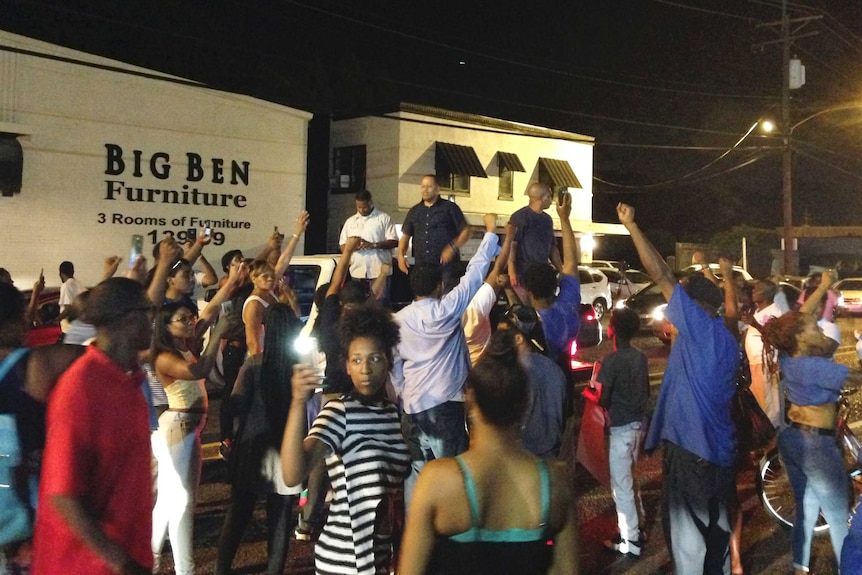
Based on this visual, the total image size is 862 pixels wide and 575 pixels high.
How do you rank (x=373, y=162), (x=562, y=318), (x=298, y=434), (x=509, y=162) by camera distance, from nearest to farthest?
(x=298, y=434) → (x=562, y=318) → (x=373, y=162) → (x=509, y=162)

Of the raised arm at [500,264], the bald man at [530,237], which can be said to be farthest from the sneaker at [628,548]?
the bald man at [530,237]

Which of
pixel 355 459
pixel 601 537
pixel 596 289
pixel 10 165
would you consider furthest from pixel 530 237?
pixel 596 289

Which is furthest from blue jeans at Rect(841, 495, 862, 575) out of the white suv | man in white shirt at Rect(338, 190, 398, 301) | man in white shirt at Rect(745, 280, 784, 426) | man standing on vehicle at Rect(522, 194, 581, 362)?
the white suv

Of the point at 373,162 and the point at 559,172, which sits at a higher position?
the point at 559,172

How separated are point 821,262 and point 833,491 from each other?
4778 centimetres

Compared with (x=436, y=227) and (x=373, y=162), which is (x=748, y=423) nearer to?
(x=436, y=227)

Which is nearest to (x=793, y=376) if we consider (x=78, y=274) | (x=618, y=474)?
(x=618, y=474)

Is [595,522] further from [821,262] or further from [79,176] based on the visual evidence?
[821,262]

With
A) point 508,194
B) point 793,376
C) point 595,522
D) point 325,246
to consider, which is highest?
point 508,194

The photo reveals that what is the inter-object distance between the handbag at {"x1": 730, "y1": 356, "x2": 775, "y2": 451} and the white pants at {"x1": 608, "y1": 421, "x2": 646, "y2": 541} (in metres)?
0.78

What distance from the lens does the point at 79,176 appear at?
2228 cm

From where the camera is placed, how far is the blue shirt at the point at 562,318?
5.80m

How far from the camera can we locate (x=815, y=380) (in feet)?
17.6

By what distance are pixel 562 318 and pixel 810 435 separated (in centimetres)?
170
